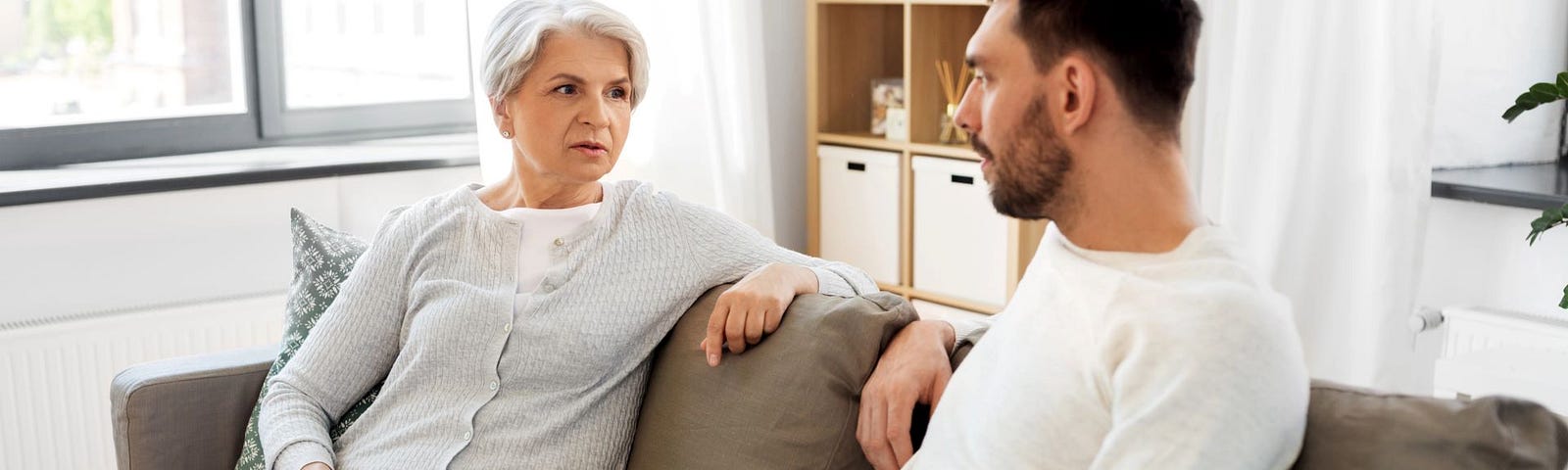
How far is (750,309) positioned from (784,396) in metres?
0.12

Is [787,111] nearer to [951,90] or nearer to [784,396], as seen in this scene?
[951,90]

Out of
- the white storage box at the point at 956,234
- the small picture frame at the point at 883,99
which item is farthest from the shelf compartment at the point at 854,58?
the white storage box at the point at 956,234

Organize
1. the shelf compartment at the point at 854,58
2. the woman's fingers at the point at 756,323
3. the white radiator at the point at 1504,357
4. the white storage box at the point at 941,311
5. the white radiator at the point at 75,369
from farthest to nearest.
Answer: the shelf compartment at the point at 854,58, the white storage box at the point at 941,311, the white radiator at the point at 75,369, the white radiator at the point at 1504,357, the woman's fingers at the point at 756,323

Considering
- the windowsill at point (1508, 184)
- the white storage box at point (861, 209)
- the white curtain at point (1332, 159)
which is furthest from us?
the white storage box at point (861, 209)

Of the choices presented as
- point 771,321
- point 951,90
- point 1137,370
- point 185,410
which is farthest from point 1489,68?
point 185,410

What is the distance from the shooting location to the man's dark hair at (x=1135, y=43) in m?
1.07

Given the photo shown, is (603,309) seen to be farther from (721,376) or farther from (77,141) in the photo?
(77,141)

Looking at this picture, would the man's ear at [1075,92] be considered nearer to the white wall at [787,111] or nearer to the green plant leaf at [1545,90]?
the green plant leaf at [1545,90]

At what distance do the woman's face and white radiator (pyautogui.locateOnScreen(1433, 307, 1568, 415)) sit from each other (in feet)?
3.83

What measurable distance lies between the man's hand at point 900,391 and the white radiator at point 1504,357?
733 mm

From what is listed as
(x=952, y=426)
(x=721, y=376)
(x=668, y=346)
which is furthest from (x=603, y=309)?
(x=952, y=426)

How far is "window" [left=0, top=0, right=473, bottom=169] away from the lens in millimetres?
2922

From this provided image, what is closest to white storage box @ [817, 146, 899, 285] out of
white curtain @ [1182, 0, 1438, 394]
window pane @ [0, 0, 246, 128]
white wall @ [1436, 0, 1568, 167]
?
white curtain @ [1182, 0, 1438, 394]

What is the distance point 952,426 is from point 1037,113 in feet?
0.92
